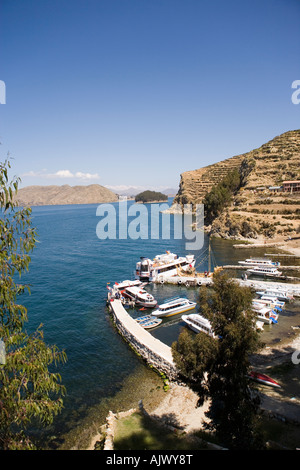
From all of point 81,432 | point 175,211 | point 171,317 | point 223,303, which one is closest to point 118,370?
point 81,432

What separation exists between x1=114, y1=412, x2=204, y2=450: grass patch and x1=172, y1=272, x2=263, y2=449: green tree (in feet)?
10.9

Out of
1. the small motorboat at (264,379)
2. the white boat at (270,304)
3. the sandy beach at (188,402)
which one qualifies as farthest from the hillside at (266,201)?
the small motorboat at (264,379)

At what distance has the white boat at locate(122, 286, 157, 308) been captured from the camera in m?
42.2

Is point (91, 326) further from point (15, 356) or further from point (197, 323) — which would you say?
point (15, 356)

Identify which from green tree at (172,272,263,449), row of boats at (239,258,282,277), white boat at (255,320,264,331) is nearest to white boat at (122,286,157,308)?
white boat at (255,320,264,331)

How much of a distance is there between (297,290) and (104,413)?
120 ft

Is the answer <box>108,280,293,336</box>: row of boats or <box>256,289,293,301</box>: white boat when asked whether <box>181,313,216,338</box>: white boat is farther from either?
<box>256,289,293,301</box>: white boat

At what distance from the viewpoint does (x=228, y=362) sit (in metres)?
13.2

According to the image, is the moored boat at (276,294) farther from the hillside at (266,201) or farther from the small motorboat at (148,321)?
the hillside at (266,201)

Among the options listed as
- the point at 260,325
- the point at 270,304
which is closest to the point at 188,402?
the point at 260,325

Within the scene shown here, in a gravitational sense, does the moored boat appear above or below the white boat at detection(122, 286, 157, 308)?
above

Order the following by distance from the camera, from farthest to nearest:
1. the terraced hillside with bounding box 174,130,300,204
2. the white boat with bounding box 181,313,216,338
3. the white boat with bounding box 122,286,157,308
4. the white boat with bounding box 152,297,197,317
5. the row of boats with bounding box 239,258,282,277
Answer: the terraced hillside with bounding box 174,130,300,204
the row of boats with bounding box 239,258,282,277
the white boat with bounding box 122,286,157,308
the white boat with bounding box 152,297,197,317
the white boat with bounding box 181,313,216,338

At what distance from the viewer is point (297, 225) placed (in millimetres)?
85125

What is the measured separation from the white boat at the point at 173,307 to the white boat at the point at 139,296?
5.42ft
